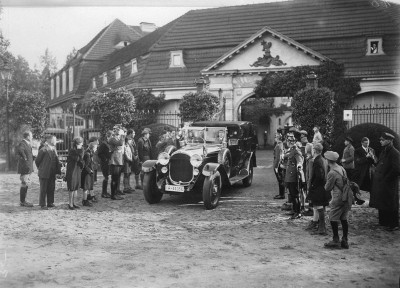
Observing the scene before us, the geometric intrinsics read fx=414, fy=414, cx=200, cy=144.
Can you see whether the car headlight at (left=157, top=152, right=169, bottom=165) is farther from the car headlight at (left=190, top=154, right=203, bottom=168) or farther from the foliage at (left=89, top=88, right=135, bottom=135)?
the foliage at (left=89, top=88, right=135, bottom=135)

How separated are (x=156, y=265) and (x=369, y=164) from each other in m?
6.24

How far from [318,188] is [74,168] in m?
5.32

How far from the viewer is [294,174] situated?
325 inches

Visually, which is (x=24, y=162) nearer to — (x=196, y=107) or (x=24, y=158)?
(x=24, y=158)

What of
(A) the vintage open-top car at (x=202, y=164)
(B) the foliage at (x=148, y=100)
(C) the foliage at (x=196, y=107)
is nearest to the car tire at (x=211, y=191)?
(A) the vintage open-top car at (x=202, y=164)

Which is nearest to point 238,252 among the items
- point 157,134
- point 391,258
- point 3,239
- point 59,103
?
point 391,258

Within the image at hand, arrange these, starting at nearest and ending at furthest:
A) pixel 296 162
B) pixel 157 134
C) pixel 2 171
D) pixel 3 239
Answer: pixel 3 239 < pixel 296 162 < pixel 2 171 < pixel 157 134

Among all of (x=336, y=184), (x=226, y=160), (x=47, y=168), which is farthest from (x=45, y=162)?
(x=336, y=184)

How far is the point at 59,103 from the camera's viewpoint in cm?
3966

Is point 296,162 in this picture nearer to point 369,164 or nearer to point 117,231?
point 369,164

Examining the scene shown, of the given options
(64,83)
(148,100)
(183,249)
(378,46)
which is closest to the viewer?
(183,249)

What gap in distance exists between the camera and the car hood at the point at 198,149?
33.2 ft

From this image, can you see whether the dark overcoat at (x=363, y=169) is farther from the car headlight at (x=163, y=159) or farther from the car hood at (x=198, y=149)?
the car headlight at (x=163, y=159)

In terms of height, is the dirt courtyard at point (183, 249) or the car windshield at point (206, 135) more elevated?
the car windshield at point (206, 135)
